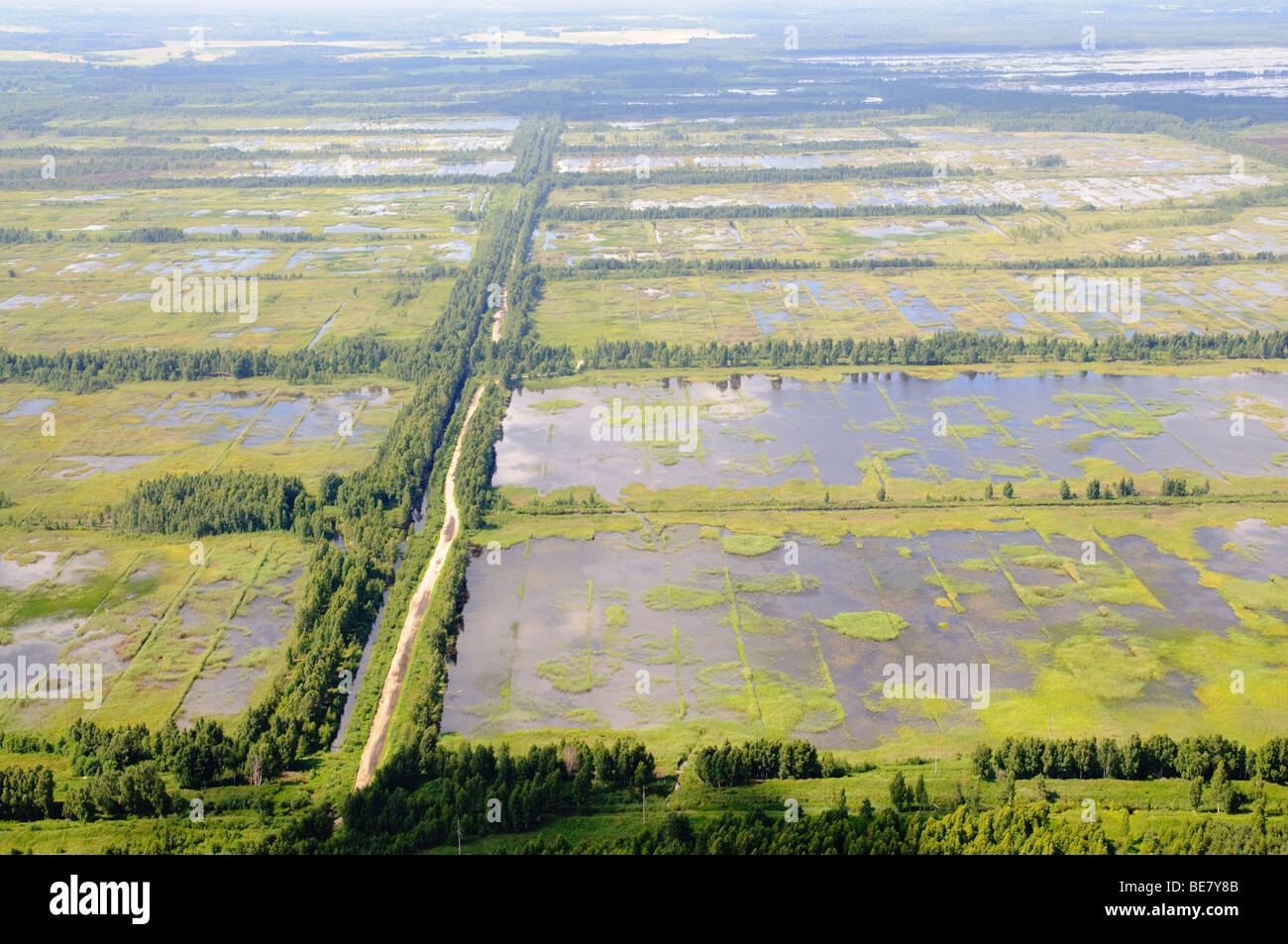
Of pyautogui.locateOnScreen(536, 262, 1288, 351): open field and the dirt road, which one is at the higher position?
pyautogui.locateOnScreen(536, 262, 1288, 351): open field

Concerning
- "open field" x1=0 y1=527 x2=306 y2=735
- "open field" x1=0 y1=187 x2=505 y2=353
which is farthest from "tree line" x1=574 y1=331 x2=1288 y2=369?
"open field" x1=0 y1=527 x2=306 y2=735

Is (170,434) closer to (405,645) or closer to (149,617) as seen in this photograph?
(149,617)

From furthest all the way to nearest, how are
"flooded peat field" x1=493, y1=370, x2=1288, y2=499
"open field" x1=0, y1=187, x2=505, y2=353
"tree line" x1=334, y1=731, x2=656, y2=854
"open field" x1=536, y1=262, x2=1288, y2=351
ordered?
"open field" x1=0, y1=187, x2=505, y2=353 → "open field" x1=536, y1=262, x2=1288, y2=351 → "flooded peat field" x1=493, y1=370, x2=1288, y2=499 → "tree line" x1=334, y1=731, x2=656, y2=854

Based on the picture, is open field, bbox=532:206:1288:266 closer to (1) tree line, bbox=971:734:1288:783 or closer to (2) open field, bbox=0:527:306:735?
(2) open field, bbox=0:527:306:735

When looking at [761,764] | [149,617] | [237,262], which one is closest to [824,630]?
[761,764]

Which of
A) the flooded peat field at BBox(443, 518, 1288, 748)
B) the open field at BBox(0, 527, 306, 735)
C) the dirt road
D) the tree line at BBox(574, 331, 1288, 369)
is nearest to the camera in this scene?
the dirt road

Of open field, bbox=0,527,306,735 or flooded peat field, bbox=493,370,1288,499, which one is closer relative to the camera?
open field, bbox=0,527,306,735
